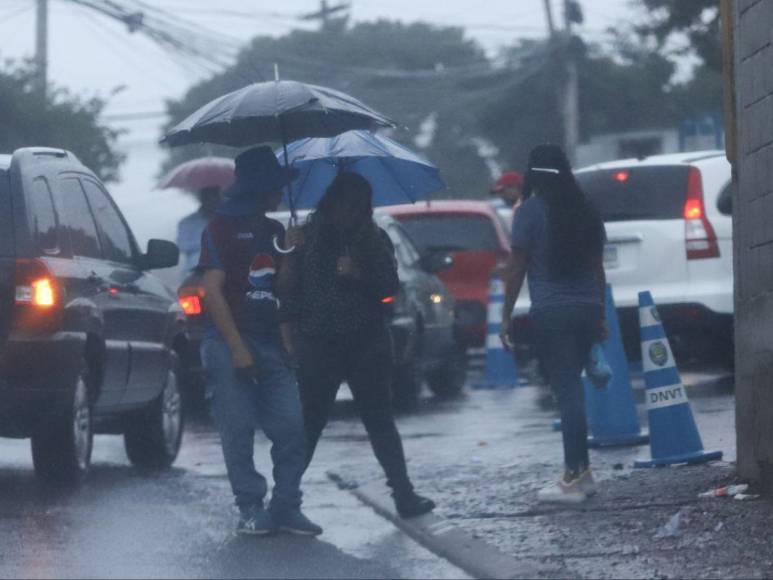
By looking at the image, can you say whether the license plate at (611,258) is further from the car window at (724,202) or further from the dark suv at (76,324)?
the dark suv at (76,324)

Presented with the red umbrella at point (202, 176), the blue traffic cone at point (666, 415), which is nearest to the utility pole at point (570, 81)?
the red umbrella at point (202, 176)

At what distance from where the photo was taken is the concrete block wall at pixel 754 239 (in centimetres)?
845

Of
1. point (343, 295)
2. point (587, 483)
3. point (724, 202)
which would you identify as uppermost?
point (724, 202)

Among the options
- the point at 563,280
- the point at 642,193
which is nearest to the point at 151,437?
the point at 563,280

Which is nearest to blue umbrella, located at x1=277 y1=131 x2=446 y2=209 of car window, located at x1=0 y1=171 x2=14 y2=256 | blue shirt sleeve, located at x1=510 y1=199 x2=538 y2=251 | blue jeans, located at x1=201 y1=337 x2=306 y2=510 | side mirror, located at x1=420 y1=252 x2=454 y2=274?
blue shirt sleeve, located at x1=510 y1=199 x2=538 y2=251

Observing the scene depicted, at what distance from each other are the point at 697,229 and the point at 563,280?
17.7 ft

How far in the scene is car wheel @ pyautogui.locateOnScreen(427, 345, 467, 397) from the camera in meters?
16.5

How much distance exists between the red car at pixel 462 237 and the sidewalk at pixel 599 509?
556 cm

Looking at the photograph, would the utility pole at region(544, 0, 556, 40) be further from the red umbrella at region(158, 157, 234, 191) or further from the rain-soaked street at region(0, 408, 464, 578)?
the rain-soaked street at region(0, 408, 464, 578)

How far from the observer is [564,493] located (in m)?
8.66

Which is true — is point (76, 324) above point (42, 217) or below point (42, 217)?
below

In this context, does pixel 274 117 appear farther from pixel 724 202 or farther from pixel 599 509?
pixel 724 202

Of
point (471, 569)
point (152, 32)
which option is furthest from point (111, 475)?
point (152, 32)

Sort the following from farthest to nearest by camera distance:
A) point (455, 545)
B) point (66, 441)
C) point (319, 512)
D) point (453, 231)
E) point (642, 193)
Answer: point (453, 231) → point (642, 193) → point (66, 441) → point (319, 512) → point (455, 545)
